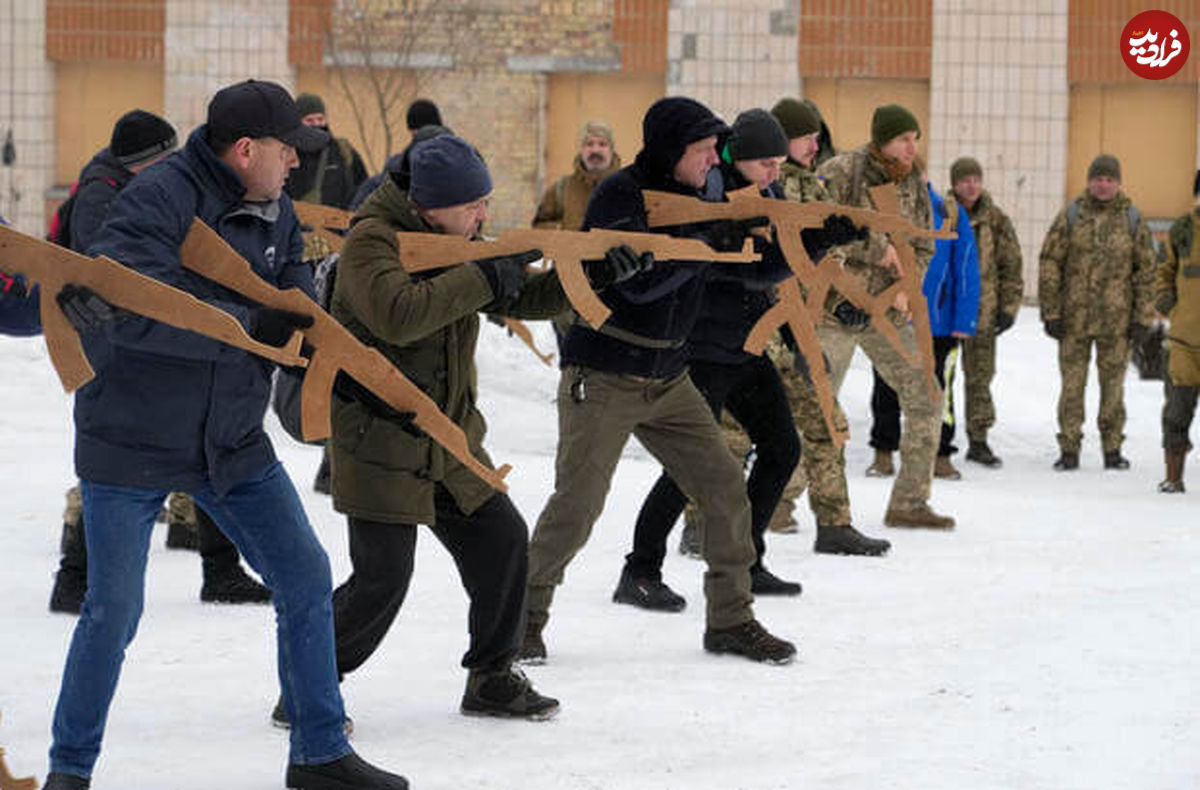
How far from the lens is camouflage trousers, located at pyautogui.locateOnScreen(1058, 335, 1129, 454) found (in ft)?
43.5

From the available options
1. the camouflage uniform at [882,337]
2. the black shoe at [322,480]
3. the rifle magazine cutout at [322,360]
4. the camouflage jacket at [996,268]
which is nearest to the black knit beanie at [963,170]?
the camouflage jacket at [996,268]

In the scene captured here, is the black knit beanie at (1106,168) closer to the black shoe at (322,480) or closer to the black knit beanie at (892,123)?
the black knit beanie at (892,123)

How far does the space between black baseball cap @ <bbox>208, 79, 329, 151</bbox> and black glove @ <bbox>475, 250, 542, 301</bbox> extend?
2.40 ft

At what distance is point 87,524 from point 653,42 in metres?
17.5

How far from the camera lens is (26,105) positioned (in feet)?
74.2

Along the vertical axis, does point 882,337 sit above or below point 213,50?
below

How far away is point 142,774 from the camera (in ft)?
17.4

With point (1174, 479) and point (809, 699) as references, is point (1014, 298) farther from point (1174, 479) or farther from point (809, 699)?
point (809, 699)

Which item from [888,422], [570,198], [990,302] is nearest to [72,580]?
[570,198]

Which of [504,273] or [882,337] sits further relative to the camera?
[882,337]

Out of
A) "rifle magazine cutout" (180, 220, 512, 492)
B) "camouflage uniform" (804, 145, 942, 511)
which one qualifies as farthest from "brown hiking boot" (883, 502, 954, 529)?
"rifle magazine cutout" (180, 220, 512, 492)

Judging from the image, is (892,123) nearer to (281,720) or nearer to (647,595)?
(647,595)

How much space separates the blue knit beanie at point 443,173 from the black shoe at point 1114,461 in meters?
8.46

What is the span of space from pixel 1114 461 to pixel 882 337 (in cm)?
406
